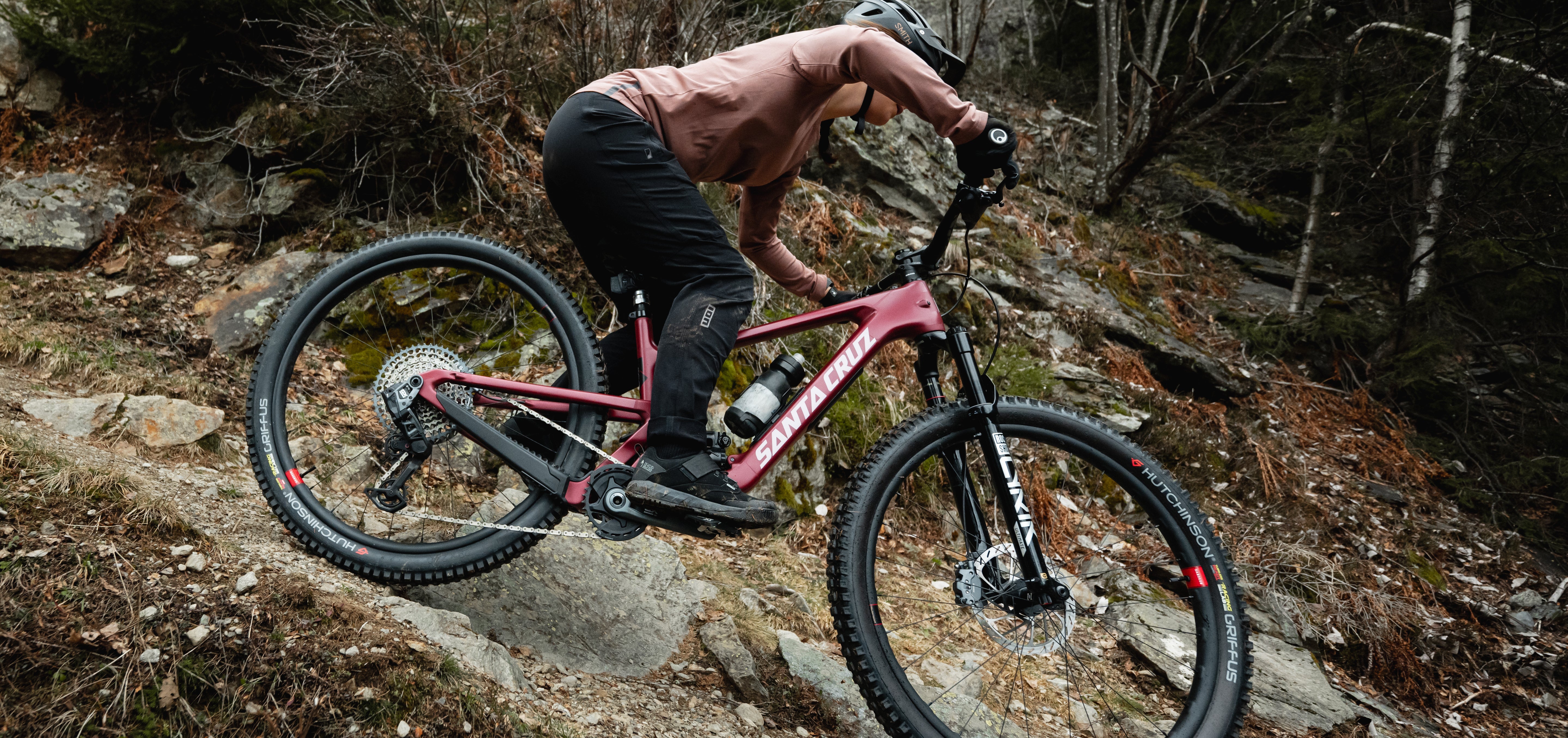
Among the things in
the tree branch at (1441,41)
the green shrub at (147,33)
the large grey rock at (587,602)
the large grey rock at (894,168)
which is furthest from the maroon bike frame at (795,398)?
the tree branch at (1441,41)

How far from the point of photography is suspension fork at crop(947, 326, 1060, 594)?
85.8 inches

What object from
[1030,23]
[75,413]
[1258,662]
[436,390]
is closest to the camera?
[436,390]

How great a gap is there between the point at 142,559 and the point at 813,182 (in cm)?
526

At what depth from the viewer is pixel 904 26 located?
2.27 metres

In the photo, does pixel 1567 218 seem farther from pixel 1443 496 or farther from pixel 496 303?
pixel 496 303

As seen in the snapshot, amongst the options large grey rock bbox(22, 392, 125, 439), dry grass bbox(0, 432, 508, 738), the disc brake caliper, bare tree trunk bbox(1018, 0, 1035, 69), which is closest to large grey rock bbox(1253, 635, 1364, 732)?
dry grass bbox(0, 432, 508, 738)

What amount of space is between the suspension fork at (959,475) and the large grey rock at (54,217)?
4668 millimetres

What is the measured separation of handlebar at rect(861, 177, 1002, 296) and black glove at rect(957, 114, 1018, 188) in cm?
4

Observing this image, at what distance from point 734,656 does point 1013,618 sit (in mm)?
914

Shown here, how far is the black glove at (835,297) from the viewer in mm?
2613

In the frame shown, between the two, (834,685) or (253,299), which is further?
(253,299)

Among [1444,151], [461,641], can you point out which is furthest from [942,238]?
[1444,151]

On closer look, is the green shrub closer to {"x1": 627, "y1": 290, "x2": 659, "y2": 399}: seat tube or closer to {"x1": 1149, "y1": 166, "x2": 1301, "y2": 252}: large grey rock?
{"x1": 627, "y1": 290, "x2": 659, "y2": 399}: seat tube

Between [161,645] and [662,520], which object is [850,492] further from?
[161,645]
